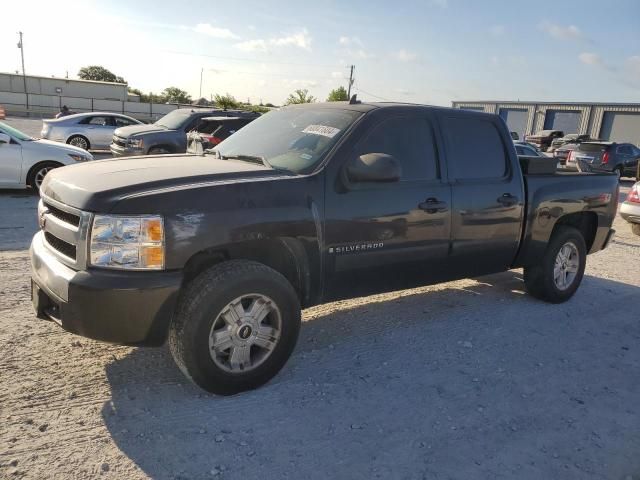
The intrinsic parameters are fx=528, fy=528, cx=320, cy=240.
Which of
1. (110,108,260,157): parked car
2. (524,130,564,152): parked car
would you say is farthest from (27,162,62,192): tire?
(524,130,564,152): parked car

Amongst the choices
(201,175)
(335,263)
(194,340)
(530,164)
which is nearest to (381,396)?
(335,263)

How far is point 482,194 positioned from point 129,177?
288cm

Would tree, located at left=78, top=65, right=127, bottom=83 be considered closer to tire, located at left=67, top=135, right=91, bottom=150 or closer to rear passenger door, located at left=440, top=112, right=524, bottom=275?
tire, located at left=67, top=135, right=91, bottom=150

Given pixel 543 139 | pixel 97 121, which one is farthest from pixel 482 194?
pixel 543 139

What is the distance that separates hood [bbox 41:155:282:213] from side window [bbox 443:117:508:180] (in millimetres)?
1679

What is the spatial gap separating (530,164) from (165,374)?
391 centimetres

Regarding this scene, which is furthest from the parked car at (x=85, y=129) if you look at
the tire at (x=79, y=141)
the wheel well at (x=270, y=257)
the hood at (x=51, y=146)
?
the wheel well at (x=270, y=257)

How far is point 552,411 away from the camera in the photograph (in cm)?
344

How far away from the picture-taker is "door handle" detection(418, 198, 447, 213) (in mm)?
4098

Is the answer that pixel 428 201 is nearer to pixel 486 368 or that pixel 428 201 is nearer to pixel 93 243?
pixel 486 368

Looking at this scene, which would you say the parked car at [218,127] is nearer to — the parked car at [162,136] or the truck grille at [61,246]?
the parked car at [162,136]

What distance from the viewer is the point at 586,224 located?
19.3 ft

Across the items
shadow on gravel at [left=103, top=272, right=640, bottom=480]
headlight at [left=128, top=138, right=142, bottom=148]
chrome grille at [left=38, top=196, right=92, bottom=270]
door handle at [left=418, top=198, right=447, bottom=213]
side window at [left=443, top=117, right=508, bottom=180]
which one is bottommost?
shadow on gravel at [left=103, top=272, right=640, bottom=480]

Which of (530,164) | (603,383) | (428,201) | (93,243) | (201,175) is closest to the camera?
(93,243)
